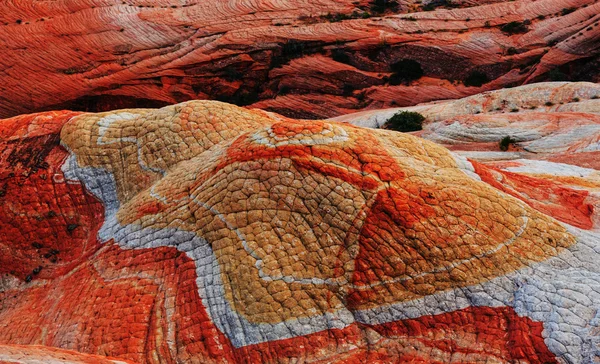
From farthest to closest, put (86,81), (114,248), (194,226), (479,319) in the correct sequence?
1. (86,81)
2. (114,248)
3. (194,226)
4. (479,319)

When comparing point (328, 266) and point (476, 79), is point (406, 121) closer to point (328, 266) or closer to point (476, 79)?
point (476, 79)

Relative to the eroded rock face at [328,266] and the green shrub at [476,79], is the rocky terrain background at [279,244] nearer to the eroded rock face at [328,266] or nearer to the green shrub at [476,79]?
the eroded rock face at [328,266]

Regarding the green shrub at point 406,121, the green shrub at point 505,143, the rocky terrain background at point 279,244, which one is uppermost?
the rocky terrain background at point 279,244

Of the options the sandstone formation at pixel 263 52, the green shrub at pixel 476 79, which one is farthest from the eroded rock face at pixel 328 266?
the sandstone formation at pixel 263 52

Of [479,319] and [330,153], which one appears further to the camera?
[330,153]

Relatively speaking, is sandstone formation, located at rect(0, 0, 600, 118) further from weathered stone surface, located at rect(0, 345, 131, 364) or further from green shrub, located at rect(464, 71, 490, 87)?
weathered stone surface, located at rect(0, 345, 131, 364)

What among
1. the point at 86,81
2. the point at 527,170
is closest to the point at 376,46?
the point at 86,81

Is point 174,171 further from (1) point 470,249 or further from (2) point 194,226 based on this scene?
(1) point 470,249

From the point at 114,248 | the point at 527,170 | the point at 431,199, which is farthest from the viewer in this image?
the point at 527,170
